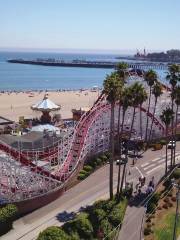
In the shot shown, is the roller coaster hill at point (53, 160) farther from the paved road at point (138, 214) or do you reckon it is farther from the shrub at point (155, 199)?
the shrub at point (155, 199)

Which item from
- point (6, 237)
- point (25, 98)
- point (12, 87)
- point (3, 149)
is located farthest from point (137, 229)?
point (12, 87)

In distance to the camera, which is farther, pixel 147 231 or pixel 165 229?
pixel 165 229

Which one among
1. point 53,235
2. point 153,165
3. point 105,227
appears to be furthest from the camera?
point 153,165

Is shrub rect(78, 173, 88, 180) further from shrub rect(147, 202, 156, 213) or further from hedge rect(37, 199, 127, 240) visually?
shrub rect(147, 202, 156, 213)

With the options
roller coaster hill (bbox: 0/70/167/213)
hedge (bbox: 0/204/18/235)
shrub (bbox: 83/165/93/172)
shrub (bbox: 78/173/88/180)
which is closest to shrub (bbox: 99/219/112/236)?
hedge (bbox: 0/204/18/235)

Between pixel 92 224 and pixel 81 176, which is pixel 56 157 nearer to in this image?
pixel 81 176

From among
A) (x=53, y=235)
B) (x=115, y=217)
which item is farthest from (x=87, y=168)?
(x=53, y=235)

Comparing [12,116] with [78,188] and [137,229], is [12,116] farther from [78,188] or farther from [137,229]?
[137,229]
